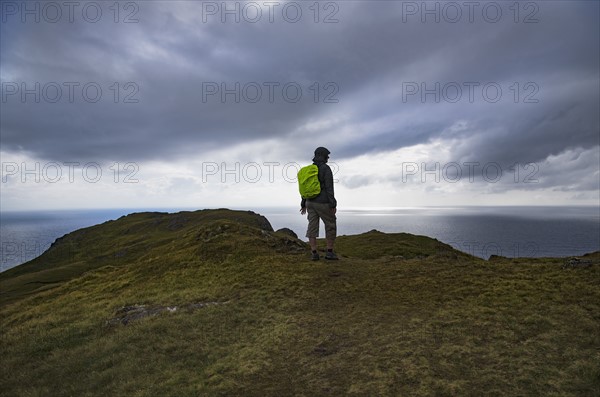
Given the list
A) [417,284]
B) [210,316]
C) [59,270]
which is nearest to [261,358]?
[210,316]

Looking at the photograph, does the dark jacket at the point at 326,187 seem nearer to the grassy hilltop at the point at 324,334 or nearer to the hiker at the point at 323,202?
the hiker at the point at 323,202

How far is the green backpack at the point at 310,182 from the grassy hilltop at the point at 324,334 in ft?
13.4

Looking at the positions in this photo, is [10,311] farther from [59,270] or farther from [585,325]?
[59,270]

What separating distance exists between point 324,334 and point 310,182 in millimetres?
9046

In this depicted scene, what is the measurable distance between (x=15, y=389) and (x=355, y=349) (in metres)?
11.2

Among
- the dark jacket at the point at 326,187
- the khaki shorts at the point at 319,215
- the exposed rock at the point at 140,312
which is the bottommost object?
the exposed rock at the point at 140,312

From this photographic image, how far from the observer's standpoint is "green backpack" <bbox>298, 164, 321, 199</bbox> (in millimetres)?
18094

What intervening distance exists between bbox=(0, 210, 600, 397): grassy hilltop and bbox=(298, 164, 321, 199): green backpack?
13.4 ft

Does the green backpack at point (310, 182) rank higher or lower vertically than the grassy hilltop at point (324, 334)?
higher

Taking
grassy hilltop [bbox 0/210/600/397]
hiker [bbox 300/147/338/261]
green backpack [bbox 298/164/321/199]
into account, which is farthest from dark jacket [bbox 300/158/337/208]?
grassy hilltop [bbox 0/210/600/397]

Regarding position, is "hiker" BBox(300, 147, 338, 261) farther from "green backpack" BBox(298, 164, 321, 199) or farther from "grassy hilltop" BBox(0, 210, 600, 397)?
"grassy hilltop" BBox(0, 210, 600, 397)

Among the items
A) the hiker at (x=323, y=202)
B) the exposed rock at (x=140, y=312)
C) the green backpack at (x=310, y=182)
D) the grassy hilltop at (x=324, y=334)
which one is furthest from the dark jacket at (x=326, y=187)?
the exposed rock at (x=140, y=312)

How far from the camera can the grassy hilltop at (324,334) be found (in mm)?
7977

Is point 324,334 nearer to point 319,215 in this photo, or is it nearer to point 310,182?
point 319,215
